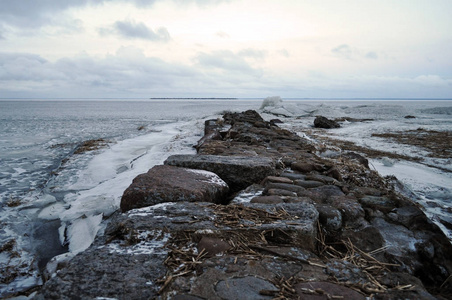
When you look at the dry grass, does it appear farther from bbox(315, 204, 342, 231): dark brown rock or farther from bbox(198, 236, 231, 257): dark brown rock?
bbox(315, 204, 342, 231): dark brown rock

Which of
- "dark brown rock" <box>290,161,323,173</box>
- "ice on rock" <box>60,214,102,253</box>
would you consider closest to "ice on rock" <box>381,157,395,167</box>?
"dark brown rock" <box>290,161,323,173</box>

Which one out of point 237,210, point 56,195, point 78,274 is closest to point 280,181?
point 237,210

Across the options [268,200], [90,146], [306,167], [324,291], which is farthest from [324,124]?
[324,291]

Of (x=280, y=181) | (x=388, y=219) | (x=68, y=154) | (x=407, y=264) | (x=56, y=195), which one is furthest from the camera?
(x=68, y=154)

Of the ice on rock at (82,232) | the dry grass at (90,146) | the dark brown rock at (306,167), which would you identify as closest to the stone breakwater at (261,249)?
the ice on rock at (82,232)

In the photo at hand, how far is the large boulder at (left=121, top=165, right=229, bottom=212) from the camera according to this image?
106 inches

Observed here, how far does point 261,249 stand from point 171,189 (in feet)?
4.34

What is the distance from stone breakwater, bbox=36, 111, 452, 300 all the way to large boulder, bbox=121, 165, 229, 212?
1 centimetres

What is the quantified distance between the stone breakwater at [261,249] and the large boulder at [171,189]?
11 mm

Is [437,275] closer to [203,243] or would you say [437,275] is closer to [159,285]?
[203,243]

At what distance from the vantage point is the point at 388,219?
241cm

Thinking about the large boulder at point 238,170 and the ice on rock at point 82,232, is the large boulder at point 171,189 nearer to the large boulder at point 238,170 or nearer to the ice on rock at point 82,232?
the large boulder at point 238,170

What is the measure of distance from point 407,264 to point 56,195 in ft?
16.8

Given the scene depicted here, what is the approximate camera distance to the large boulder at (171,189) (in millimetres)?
2691
